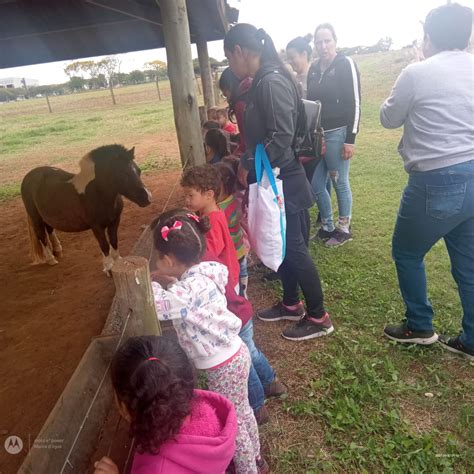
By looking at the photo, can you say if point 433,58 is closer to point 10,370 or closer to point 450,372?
point 450,372

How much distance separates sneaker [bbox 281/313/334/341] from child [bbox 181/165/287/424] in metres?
0.48

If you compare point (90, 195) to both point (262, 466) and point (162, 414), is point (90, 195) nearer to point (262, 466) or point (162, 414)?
point (262, 466)

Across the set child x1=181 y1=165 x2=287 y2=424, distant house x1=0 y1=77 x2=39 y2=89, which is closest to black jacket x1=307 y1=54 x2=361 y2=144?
child x1=181 y1=165 x2=287 y2=424

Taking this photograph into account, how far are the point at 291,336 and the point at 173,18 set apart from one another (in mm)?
2474

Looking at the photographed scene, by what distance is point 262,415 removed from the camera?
84.3 inches

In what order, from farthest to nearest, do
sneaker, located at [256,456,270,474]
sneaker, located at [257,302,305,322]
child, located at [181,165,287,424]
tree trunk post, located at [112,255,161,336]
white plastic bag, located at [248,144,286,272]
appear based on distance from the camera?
sneaker, located at [257,302,305,322]
white plastic bag, located at [248,144,286,272]
child, located at [181,165,287,424]
sneaker, located at [256,456,270,474]
tree trunk post, located at [112,255,161,336]

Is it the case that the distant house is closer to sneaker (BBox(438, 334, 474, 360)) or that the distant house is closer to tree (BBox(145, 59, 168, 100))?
tree (BBox(145, 59, 168, 100))

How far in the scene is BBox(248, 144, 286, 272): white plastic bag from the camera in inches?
93.0

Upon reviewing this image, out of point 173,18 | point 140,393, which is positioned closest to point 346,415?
point 140,393

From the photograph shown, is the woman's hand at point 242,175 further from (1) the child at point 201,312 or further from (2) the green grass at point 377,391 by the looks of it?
(2) the green grass at point 377,391

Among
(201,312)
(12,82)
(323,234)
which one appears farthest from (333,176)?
(12,82)

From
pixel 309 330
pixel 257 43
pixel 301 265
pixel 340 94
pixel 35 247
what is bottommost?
pixel 309 330

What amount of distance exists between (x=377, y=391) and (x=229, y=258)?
45.9 inches

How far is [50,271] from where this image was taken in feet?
14.4
